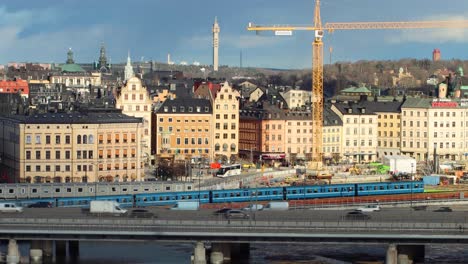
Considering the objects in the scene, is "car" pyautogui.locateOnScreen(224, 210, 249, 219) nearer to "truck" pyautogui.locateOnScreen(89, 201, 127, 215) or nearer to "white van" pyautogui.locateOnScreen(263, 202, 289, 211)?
"truck" pyautogui.locateOnScreen(89, 201, 127, 215)

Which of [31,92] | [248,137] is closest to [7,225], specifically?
[248,137]

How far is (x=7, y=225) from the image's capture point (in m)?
62.7

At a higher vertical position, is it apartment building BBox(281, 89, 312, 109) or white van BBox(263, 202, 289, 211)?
apartment building BBox(281, 89, 312, 109)

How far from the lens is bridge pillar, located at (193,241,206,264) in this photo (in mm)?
61747

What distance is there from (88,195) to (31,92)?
197 feet

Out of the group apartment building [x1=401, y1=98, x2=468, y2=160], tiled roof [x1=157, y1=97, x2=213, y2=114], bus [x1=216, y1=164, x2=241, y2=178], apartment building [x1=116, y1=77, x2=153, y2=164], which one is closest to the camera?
bus [x1=216, y1=164, x2=241, y2=178]

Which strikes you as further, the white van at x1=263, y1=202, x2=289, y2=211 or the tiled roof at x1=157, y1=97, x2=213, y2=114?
the tiled roof at x1=157, y1=97, x2=213, y2=114

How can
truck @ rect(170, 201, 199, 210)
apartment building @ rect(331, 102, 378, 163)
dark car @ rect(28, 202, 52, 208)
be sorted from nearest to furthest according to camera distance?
truck @ rect(170, 201, 199, 210) < dark car @ rect(28, 202, 52, 208) < apartment building @ rect(331, 102, 378, 163)

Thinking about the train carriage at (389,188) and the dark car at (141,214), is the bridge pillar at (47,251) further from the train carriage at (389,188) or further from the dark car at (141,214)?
the train carriage at (389,188)

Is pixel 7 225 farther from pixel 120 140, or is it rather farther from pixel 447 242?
pixel 120 140

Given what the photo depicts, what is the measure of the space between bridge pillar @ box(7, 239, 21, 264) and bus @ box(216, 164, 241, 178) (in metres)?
40.7

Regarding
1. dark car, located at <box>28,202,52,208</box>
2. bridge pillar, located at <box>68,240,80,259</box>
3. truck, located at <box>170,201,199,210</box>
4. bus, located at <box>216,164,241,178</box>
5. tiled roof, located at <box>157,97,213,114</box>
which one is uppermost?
tiled roof, located at <box>157,97,213,114</box>

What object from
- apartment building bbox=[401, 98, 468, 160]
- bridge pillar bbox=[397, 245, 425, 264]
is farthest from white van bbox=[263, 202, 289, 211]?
apartment building bbox=[401, 98, 468, 160]

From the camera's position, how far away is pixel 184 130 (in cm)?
11606
